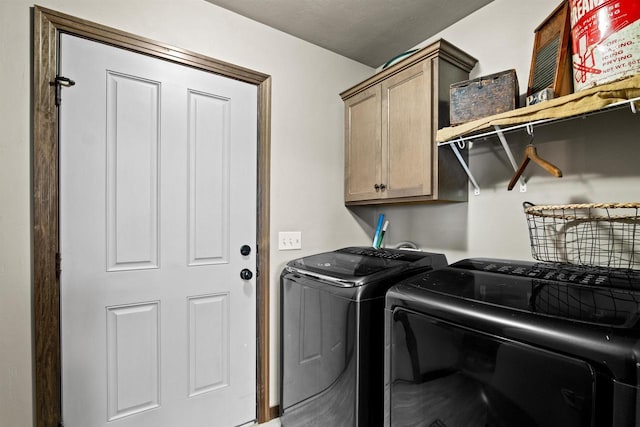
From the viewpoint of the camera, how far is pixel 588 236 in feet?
4.28

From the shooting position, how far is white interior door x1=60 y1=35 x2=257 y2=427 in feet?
4.69

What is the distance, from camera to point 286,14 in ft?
5.93

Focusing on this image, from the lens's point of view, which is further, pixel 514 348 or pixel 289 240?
pixel 289 240

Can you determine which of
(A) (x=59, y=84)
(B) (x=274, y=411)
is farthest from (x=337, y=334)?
(A) (x=59, y=84)

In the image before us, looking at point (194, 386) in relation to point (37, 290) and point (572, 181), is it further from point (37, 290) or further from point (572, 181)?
point (572, 181)

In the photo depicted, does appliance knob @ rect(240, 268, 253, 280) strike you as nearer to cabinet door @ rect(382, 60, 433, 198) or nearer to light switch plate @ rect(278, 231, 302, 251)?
light switch plate @ rect(278, 231, 302, 251)

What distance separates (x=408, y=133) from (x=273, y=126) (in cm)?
82

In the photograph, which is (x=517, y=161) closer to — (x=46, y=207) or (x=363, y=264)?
(x=363, y=264)

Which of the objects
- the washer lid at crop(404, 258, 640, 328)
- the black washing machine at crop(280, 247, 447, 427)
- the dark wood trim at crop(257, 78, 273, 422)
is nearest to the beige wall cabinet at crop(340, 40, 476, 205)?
the black washing machine at crop(280, 247, 447, 427)

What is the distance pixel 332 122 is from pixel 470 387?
178cm

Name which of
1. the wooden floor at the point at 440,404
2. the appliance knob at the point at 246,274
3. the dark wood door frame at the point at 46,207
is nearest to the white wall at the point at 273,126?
the dark wood door frame at the point at 46,207

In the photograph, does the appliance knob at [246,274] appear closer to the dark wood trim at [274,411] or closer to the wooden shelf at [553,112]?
the dark wood trim at [274,411]

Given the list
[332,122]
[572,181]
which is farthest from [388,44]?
[572,181]

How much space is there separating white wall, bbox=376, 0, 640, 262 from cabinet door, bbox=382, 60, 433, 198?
32 centimetres
